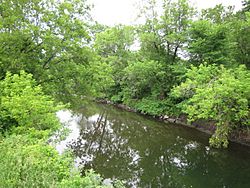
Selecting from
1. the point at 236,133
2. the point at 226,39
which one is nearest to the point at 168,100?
the point at 226,39

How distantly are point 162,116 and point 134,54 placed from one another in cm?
1316

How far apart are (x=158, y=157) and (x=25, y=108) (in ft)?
27.4

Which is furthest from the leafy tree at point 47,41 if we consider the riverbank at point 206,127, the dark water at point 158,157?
the riverbank at point 206,127

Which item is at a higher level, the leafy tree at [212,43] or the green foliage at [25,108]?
the leafy tree at [212,43]

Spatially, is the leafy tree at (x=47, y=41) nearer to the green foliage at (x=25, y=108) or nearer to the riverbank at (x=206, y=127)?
the green foliage at (x=25, y=108)

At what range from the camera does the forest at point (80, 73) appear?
23.0 ft

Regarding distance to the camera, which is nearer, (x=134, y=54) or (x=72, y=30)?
(x=72, y=30)

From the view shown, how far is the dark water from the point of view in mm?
10661

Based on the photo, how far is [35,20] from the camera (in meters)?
13.3

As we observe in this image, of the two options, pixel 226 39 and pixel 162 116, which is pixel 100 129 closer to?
pixel 162 116

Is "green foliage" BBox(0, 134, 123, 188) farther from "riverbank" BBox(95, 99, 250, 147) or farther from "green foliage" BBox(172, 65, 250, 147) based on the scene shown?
"riverbank" BBox(95, 99, 250, 147)

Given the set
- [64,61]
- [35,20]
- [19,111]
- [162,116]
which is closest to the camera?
[19,111]

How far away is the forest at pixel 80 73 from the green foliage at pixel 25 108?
0.12ft

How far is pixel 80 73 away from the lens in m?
14.2
